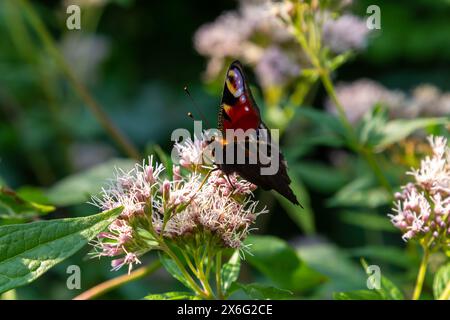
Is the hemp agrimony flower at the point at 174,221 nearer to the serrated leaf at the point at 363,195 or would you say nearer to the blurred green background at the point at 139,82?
the serrated leaf at the point at 363,195

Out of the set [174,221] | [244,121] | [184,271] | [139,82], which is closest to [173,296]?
[184,271]

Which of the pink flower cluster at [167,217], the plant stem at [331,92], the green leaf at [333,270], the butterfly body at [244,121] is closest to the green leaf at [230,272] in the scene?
the pink flower cluster at [167,217]

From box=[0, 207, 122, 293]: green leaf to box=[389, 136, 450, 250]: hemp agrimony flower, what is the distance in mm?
759

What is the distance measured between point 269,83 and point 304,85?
0.18 metres

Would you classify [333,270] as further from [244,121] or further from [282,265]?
[244,121]

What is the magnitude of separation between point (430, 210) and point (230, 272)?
1.75 ft

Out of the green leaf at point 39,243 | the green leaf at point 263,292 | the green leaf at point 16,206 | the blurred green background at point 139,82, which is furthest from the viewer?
the blurred green background at point 139,82

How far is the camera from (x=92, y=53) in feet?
14.8

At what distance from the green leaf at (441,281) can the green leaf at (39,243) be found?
0.88 m

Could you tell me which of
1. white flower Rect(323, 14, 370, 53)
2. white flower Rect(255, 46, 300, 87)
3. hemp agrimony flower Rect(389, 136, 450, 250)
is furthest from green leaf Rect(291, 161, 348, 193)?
hemp agrimony flower Rect(389, 136, 450, 250)

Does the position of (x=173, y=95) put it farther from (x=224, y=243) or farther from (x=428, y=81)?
(x=224, y=243)

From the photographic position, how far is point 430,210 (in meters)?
1.66

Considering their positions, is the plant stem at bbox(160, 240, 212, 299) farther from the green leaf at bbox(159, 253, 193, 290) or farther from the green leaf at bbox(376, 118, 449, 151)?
the green leaf at bbox(376, 118, 449, 151)

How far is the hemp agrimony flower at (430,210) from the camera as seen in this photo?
1.63 meters
